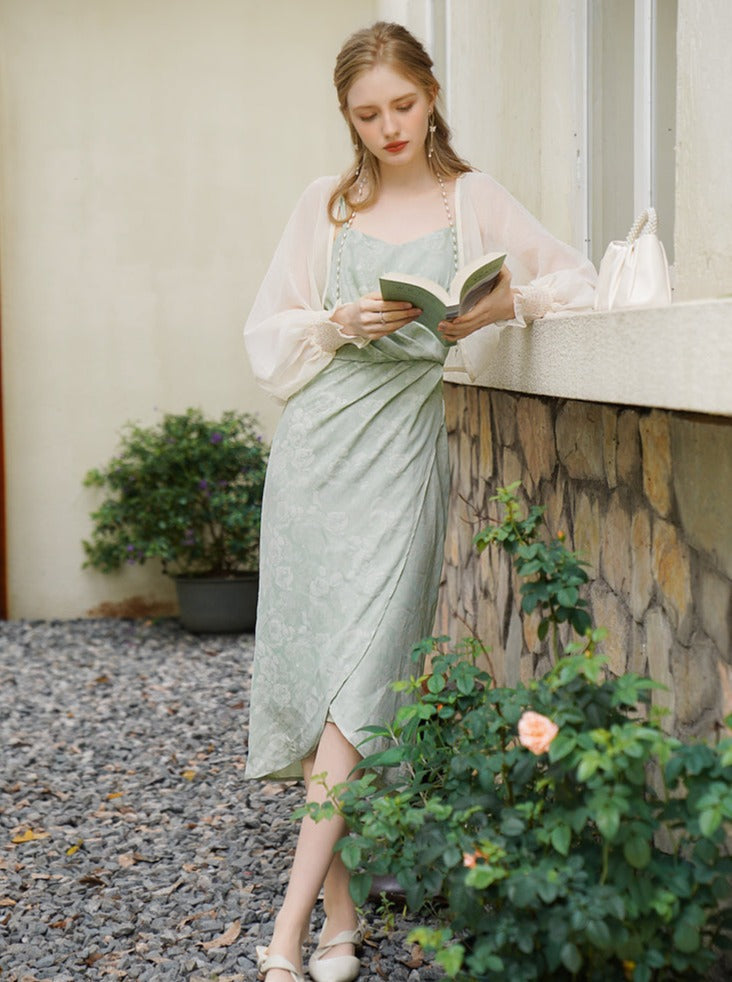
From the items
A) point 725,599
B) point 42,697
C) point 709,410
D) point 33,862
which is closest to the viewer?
point 709,410

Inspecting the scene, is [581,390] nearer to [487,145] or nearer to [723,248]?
[723,248]

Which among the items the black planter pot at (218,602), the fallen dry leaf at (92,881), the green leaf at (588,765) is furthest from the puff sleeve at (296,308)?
the black planter pot at (218,602)

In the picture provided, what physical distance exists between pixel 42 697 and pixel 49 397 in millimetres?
1935

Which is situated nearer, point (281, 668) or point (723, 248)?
point (723, 248)

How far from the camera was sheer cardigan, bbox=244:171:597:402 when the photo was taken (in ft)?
8.71

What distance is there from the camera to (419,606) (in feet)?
8.93

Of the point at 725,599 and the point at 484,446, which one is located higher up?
the point at 484,446

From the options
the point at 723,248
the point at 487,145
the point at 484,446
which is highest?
the point at 487,145

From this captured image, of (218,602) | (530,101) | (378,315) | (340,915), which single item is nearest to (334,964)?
(340,915)

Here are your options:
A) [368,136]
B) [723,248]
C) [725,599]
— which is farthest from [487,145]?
[725,599]

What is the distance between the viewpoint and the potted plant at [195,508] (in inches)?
247

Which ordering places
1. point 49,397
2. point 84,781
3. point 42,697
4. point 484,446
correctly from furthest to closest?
1. point 49,397
2. point 42,697
3. point 84,781
4. point 484,446

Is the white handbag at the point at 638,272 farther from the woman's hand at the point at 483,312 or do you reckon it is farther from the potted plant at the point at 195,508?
the potted plant at the point at 195,508

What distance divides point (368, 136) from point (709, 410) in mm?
1219
